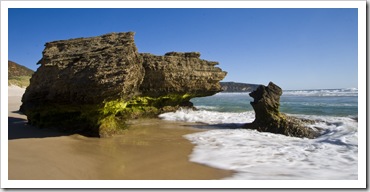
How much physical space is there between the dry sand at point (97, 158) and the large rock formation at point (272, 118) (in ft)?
11.5

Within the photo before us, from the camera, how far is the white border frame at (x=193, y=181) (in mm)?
4145

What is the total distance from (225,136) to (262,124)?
6.73ft

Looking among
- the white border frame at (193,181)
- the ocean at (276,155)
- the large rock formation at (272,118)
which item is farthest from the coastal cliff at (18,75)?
the white border frame at (193,181)

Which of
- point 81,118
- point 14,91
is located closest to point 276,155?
point 81,118

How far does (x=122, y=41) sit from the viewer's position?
8430 mm

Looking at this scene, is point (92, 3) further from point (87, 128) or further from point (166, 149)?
point (87, 128)

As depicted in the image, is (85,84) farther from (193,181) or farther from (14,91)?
(14,91)

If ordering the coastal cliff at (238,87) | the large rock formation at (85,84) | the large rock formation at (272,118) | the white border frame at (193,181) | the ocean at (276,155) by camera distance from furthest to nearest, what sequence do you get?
the coastal cliff at (238,87) < the large rock formation at (272,118) < the large rock formation at (85,84) < the ocean at (276,155) < the white border frame at (193,181)

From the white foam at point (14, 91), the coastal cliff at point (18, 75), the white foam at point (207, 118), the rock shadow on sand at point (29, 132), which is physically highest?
the coastal cliff at point (18, 75)

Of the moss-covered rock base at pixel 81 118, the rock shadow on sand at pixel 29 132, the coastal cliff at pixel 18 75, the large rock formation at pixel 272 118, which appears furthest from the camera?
the coastal cliff at pixel 18 75

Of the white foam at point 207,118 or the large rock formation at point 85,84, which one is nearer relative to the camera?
the large rock formation at point 85,84

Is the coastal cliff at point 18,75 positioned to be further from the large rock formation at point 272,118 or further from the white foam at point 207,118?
the large rock formation at point 272,118

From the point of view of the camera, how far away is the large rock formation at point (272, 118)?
9336 mm

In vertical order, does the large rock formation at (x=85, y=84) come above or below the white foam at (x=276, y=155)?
above
